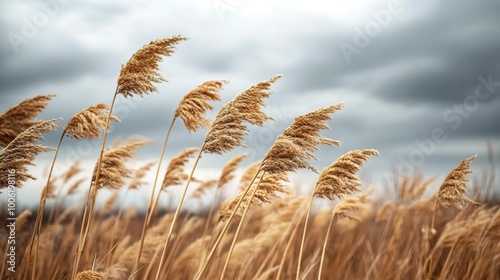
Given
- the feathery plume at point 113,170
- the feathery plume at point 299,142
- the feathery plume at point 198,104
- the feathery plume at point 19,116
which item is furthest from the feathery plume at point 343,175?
the feathery plume at point 19,116

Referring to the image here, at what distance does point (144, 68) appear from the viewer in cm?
292

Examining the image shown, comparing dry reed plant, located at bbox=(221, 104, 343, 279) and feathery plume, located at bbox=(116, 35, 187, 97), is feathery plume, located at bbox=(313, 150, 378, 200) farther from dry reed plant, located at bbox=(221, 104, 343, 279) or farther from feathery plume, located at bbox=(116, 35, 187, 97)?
feathery plume, located at bbox=(116, 35, 187, 97)

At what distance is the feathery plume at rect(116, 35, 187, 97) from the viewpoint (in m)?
2.84

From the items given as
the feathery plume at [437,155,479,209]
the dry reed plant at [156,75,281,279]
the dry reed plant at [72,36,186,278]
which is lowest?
the feathery plume at [437,155,479,209]

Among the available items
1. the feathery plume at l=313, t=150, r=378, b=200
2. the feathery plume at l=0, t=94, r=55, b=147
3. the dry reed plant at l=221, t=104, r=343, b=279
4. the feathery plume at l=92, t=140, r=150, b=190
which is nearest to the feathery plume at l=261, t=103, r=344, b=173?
the dry reed plant at l=221, t=104, r=343, b=279

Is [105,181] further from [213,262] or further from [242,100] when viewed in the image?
[213,262]

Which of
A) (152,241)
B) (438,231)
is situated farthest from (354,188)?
(438,231)

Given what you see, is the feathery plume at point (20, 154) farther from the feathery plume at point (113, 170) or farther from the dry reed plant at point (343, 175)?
the dry reed plant at point (343, 175)

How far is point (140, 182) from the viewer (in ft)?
18.1

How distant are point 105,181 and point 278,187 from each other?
1284 millimetres

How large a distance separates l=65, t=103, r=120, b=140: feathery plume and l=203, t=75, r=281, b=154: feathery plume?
3.30 feet

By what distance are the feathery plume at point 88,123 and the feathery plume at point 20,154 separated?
1.07 ft

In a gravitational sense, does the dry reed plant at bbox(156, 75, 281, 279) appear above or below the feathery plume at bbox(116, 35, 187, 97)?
below

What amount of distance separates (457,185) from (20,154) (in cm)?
331
